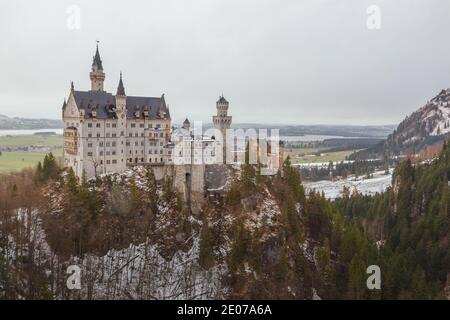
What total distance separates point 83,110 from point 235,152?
103 feet

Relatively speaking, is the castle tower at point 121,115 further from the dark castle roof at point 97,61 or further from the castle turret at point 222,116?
the castle turret at point 222,116

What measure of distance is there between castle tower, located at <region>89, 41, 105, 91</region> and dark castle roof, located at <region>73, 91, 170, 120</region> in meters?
5.84

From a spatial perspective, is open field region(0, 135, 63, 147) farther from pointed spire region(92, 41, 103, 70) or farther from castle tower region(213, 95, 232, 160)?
castle tower region(213, 95, 232, 160)

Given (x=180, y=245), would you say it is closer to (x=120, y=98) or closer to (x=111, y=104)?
(x=120, y=98)

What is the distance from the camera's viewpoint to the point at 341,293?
70.9 m

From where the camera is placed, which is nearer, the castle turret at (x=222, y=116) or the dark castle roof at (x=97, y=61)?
the dark castle roof at (x=97, y=61)

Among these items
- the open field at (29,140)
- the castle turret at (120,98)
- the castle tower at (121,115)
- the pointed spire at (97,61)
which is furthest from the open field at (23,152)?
the castle turret at (120,98)

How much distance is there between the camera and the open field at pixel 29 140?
5705 inches

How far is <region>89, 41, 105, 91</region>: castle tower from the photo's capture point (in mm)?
88688

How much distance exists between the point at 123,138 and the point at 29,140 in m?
88.7

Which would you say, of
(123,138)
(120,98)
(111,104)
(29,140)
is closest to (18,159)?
(29,140)

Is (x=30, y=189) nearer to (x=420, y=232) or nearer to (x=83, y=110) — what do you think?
(x=83, y=110)

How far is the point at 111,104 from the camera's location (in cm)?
8394

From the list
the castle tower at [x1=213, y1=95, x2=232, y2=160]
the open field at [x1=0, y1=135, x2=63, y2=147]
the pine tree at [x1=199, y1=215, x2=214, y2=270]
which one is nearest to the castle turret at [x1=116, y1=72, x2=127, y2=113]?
the castle tower at [x1=213, y1=95, x2=232, y2=160]
